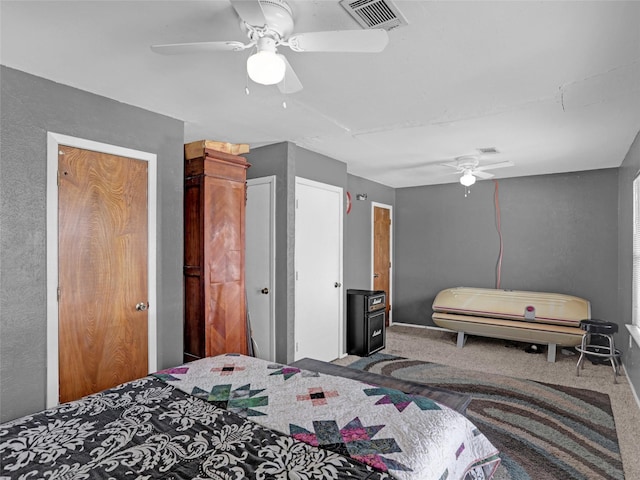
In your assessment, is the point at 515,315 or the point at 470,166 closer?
the point at 470,166

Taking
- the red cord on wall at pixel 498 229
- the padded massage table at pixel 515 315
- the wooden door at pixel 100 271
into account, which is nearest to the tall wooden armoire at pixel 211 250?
the wooden door at pixel 100 271

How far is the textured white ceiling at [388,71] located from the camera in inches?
72.4

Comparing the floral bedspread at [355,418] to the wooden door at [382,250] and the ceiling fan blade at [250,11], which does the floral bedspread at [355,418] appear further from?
the wooden door at [382,250]

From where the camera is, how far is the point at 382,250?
6625 millimetres

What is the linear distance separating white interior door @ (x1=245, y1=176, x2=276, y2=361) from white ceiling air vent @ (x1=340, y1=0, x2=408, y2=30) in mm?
2389

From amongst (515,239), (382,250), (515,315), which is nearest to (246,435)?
(515,315)

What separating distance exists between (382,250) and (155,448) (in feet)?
17.9

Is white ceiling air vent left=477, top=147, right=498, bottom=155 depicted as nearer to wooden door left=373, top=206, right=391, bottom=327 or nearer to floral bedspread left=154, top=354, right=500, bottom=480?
wooden door left=373, top=206, right=391, bottom=327

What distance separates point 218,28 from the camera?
197 cm

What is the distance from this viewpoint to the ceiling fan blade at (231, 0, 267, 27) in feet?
5.13

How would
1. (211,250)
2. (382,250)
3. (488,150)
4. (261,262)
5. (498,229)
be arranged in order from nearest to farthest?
(211,250) < (261,262) < (488,150) < (498,229) < (382,250)

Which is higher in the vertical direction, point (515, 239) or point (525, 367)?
point (515, 239)

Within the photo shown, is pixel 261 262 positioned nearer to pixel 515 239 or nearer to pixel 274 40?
pixel 274 40

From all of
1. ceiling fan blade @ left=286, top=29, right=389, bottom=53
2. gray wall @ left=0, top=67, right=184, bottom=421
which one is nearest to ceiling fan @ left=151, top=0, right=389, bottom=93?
ceiling fan blade @ left=286, top=29, right=389, bottom=53
